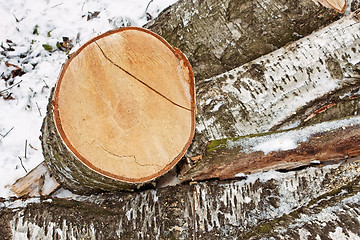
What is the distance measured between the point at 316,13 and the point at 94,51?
1.54m

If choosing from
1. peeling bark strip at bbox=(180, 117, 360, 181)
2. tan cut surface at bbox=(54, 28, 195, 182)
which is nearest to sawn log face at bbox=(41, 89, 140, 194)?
tan cut surface at bbox=(54, 28, 195, 182)

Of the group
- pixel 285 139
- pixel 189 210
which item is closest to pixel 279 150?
pixel 285 139

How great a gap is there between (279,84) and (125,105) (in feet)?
3.47

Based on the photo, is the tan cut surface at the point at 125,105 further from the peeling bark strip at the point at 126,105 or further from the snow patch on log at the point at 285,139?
the snow patch on log at the point at 285,139

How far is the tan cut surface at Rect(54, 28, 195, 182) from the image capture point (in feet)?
5.08

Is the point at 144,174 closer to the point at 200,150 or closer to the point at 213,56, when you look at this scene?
the point at 200,150

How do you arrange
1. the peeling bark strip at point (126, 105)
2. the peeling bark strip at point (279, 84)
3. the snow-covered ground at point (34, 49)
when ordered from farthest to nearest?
the snow-covered ground at point (34, 49), the peeling bark strip at point (279, 84), the peeling bark strip at point (126, 105)

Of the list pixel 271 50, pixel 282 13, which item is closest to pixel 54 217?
pixel 271 50

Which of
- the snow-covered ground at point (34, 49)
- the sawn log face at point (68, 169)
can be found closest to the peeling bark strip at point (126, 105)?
the sawn log face at point (68, 169)

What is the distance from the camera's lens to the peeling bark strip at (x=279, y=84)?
2010 mm

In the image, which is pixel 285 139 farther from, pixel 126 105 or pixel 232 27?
pixel 126 105

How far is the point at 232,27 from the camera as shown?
209cm

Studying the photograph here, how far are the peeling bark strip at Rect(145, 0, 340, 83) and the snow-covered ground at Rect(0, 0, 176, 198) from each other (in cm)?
100

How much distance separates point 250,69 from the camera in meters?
2.04
